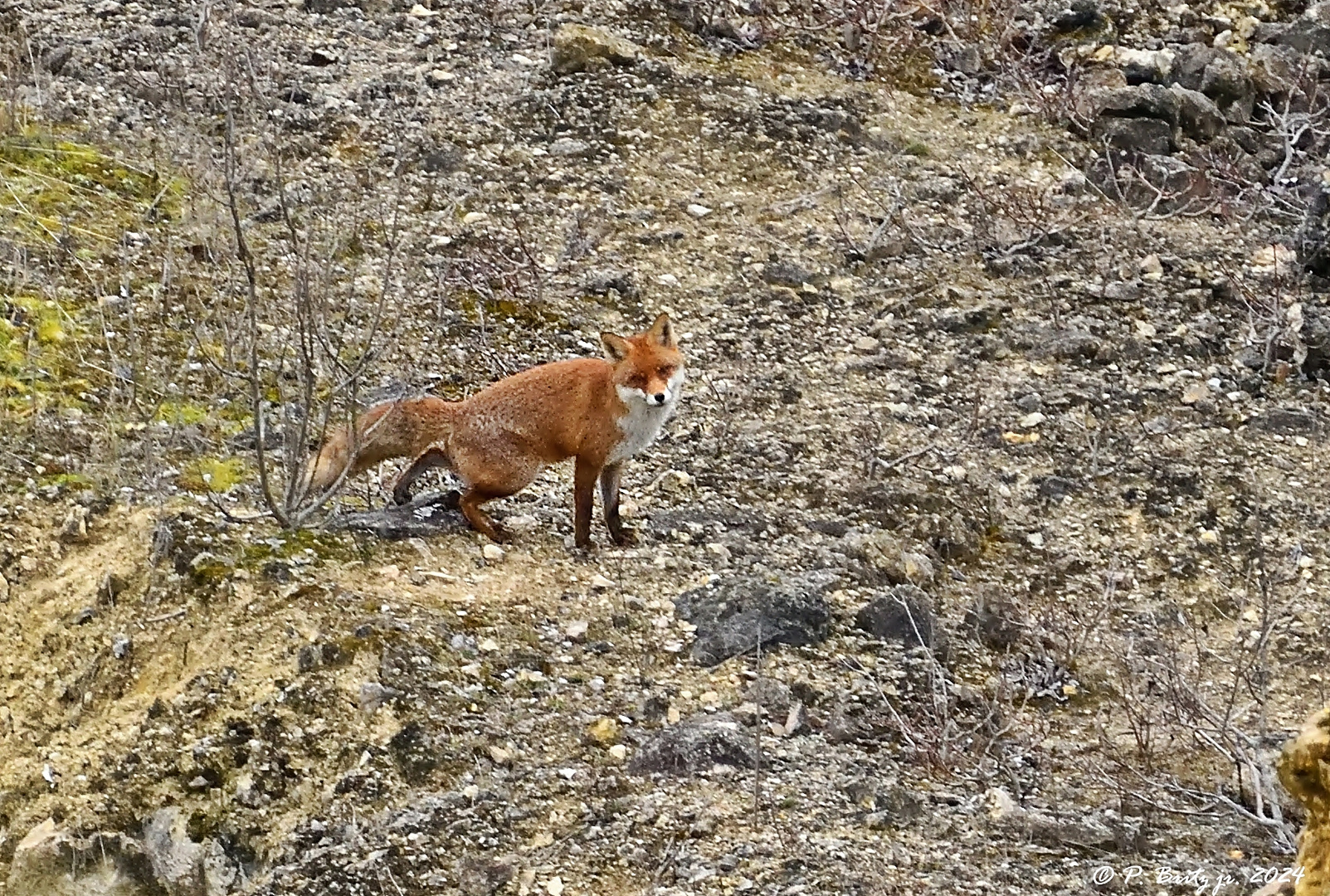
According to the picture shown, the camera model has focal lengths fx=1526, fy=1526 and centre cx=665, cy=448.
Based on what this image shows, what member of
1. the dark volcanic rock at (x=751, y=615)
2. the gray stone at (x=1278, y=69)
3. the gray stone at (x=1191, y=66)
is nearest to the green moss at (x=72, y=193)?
the dark volcanic rock at (x=751, y=615)

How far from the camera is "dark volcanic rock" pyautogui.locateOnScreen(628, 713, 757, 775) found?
192 inches

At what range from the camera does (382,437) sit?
6.12 m

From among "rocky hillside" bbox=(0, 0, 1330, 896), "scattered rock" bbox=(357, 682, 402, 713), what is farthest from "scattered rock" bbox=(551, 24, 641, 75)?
"scattered rock" bbox=(357, 682, 402, 713)

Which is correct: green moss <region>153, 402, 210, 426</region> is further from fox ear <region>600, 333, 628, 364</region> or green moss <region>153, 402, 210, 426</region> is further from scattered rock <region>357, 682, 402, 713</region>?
scattered rock <region>357, 682, 402, 713</region>

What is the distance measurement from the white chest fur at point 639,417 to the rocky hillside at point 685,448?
40 centimetres

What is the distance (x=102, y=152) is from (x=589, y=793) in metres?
5.42

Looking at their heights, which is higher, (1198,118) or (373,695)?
(1198,118)

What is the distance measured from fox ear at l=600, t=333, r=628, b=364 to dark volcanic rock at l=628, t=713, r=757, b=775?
1721 mm

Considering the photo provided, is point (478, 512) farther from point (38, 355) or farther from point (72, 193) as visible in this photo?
point (72, 193)

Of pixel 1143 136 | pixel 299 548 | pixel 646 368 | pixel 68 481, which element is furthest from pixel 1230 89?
pixel 68 481

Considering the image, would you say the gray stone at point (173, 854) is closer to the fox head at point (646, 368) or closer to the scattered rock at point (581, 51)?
the fox head at point (646, 368)

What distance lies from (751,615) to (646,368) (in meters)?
1.13

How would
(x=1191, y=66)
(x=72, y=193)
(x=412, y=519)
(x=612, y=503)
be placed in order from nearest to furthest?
(x=412, y=519) < (x=612, y=503) < (x=72, y=193) < (x=1191, y=66)

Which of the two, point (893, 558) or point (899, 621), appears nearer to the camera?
point (899, 621)
